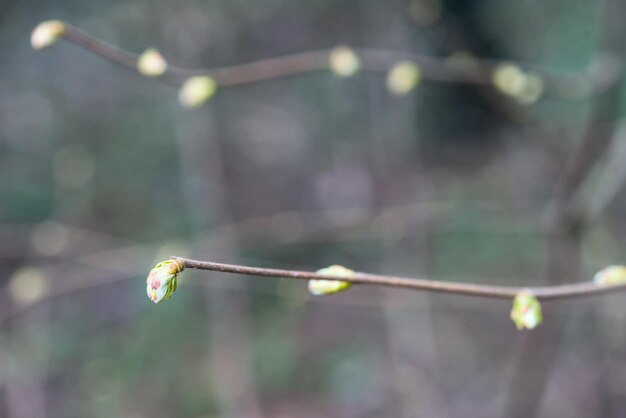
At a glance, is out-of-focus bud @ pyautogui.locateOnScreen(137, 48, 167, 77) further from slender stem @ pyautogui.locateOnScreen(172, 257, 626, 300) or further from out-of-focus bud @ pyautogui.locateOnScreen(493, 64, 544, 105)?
out-of-focus bud @ pyautogui.locateOnScreen(493, 64, 544, 105)

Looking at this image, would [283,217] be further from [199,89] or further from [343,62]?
[199,89]

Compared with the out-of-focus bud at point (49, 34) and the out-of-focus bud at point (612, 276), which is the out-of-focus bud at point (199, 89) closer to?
the out-of-focus bud at point (49, 34)

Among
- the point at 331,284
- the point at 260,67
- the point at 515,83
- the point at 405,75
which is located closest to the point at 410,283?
the point at 331,284

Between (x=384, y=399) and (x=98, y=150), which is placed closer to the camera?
(x=384, y=399)

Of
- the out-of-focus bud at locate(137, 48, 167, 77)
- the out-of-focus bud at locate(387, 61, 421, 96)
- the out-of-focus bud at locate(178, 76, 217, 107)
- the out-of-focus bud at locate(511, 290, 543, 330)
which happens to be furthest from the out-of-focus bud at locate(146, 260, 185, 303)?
the out-of-focus bud at locate(387, 61, 421, 96)

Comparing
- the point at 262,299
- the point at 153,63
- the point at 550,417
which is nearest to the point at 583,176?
the point at 153,63

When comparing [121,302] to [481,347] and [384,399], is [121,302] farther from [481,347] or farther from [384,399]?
[481,347]

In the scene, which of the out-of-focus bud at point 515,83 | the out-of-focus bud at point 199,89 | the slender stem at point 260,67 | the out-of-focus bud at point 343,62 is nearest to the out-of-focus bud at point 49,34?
the slender stem at point 260,67
